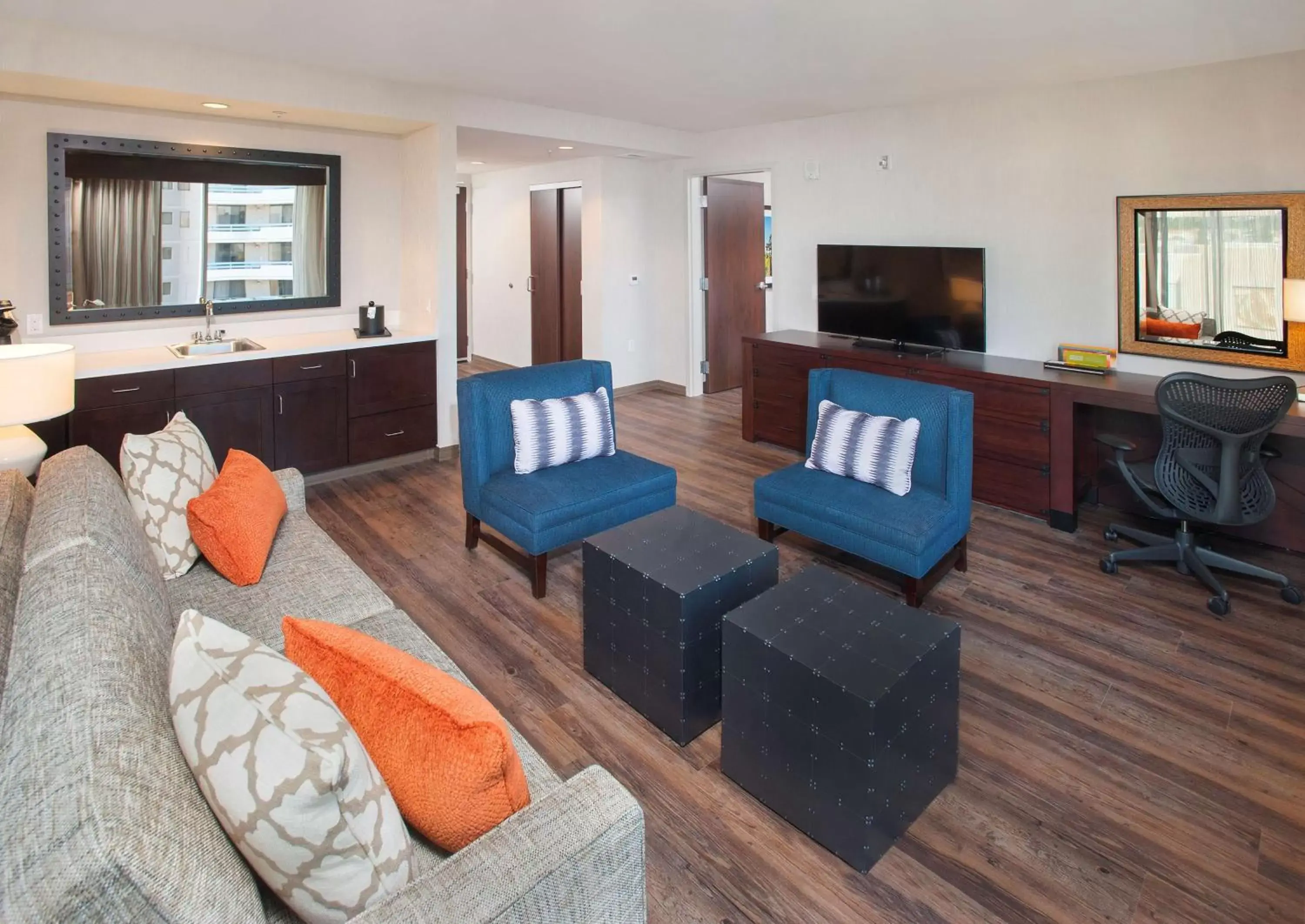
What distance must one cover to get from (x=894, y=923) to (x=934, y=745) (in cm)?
48

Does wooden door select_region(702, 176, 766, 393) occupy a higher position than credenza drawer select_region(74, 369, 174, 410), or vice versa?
wooden door select_region(702, 176, 766, 393)

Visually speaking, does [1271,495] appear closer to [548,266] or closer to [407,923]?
[407,923]

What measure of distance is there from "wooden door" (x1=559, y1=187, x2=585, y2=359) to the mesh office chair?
199 inches

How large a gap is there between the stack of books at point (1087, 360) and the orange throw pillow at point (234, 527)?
4.04 meters

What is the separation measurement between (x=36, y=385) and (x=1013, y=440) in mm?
4433

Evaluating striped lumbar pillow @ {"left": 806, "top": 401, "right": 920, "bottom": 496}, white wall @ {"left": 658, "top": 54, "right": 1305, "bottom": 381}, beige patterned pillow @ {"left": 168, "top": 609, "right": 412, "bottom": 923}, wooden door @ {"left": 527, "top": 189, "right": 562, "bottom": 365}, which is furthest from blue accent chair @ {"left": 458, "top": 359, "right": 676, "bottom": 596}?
wooden door @ {"left": 527, "top": 189, "right": 562, "bottom": 365}

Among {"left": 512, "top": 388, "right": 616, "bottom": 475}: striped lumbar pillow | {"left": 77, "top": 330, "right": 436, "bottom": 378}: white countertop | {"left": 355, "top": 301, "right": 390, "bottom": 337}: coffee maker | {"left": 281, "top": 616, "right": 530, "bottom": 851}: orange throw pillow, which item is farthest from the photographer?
{"left": 355, "top": 301, "right": 390, "bottom": 337}: coffee maker

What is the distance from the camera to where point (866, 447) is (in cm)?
340

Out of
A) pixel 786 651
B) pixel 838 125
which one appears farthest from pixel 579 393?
pixel 838 125

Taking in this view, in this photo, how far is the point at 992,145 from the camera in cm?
480

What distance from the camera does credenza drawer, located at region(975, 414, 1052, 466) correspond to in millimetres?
4156

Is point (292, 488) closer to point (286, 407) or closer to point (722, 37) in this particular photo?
point (286, 407)

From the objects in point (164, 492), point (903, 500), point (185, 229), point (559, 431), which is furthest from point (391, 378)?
point (903, 500)

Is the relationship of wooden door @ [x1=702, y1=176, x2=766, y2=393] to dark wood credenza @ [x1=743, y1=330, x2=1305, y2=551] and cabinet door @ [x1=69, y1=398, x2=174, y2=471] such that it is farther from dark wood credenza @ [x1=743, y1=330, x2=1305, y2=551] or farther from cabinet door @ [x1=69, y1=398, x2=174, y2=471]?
cabinet door @ [x1=69, y1=398, x2=174, y2=471]
